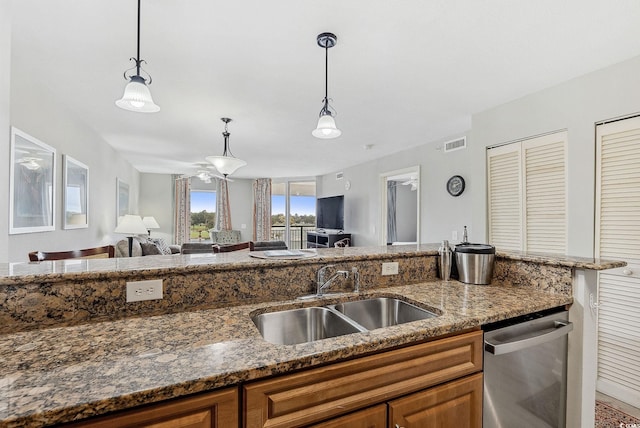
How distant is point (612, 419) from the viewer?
6.48 feet

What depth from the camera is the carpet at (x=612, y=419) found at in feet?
6.31

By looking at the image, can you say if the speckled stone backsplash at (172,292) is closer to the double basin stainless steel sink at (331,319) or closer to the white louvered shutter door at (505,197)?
the double basin stainless steel sink at (331,319)

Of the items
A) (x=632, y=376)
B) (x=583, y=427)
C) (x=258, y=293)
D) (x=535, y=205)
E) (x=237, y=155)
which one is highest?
(x=237, y=155)

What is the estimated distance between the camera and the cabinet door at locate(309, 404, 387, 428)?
35.3 inches

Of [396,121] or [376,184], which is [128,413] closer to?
[396,121]

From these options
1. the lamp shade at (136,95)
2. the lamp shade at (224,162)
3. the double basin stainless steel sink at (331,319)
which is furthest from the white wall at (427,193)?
the lamp shade at (136,95)

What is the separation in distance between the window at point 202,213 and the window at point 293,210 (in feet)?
5.32

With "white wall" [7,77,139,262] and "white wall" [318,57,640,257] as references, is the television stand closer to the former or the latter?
"white wall" [318,57,640,257]

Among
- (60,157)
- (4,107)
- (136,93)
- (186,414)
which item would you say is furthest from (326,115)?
(60,157)

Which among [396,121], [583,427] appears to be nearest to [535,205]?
[396,121]

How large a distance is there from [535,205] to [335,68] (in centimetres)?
211

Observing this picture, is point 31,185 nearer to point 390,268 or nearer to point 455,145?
point 390,268

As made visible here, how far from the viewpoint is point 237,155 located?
529 centimetres

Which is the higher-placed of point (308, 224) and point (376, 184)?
point (376, 184)
